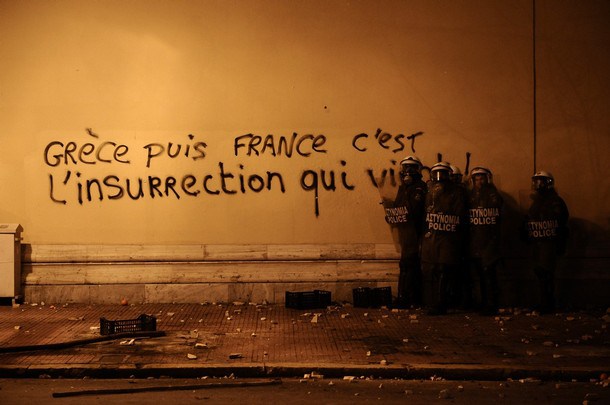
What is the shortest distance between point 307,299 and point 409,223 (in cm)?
186

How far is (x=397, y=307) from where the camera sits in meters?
11.9

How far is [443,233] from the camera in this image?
11336mm

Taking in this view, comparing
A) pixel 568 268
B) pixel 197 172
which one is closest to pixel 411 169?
pixel 568 268

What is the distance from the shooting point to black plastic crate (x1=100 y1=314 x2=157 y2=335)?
9641mm

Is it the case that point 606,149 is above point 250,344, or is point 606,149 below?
above

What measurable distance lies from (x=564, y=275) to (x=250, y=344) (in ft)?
18.1

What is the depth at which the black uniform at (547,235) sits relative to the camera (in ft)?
37.6

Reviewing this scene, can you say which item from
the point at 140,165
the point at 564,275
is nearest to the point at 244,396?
the point at 140,165

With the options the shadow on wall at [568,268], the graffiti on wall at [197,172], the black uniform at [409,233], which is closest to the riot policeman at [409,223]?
the black uniform at [409,233]

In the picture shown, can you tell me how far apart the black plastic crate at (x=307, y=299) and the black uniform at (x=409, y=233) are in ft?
3.63

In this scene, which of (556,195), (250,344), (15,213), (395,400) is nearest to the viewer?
(395,400)

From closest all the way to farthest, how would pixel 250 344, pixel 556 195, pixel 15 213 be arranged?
pixel 250 344, pixel 556 195, pixel 15 213

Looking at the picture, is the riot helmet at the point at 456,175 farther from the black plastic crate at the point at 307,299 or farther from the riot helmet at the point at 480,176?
the black plastic crate at the point at 307,299

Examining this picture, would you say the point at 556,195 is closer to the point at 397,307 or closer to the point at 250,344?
the point at 397,307
